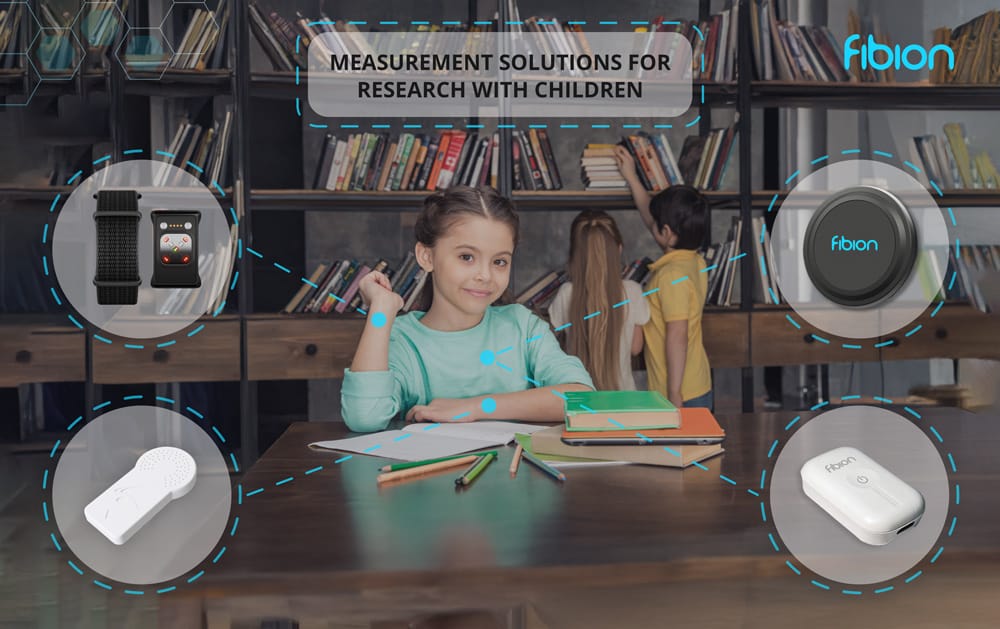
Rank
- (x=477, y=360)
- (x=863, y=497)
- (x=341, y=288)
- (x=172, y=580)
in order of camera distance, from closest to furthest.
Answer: (x=172, y=580) → (x=863, y=497) → (x=477, y=360) → (x=341, y=288)

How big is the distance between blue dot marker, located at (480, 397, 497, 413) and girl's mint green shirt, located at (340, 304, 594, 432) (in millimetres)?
218

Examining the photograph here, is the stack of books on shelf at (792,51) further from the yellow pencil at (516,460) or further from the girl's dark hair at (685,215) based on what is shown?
the yellow pencil at (516,460)

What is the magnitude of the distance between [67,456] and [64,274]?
28.9 inches

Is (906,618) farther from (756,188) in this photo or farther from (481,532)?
(756,188)

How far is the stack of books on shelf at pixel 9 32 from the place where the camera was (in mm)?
2912

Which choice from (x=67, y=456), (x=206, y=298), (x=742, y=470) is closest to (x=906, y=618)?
(x=742, y=470)

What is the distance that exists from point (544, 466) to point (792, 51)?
272cm

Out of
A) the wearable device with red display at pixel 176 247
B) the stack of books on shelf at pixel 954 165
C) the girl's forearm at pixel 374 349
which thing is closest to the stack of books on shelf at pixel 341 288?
the wearable device with red display at pixel 176 247

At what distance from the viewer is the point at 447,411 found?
143cm

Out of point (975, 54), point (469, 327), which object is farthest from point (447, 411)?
point (975, 54)

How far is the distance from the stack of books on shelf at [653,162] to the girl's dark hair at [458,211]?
1478 mm

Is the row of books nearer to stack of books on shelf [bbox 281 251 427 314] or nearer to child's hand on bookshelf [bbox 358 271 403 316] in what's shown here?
stack of books on shelf [bbox 281 251 427 314]

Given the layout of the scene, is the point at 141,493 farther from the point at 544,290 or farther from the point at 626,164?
the point at 626,164

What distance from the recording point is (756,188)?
3.92m
